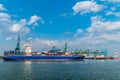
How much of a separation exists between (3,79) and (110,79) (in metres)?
30.0

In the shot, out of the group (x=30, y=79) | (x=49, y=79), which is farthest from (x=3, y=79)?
(x=49, y=79)

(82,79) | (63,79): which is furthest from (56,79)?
(82,79)

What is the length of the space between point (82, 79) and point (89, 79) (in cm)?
197

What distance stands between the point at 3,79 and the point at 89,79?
24.1 m

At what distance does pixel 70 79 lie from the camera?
228 feet

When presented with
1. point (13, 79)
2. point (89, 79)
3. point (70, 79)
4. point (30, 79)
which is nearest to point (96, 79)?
point (89, 79)

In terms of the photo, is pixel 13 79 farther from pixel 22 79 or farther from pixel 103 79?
Result: pixel 103 79

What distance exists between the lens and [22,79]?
69438mm

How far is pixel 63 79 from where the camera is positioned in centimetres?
6938

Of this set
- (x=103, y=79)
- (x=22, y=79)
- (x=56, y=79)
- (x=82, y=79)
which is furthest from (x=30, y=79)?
(x=103, y=79)

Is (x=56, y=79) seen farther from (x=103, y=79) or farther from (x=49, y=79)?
(x=103, y=79)

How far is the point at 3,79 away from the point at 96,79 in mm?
26079

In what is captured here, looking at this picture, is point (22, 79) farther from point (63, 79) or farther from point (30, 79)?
point (63, 79)

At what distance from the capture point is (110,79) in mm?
69000
